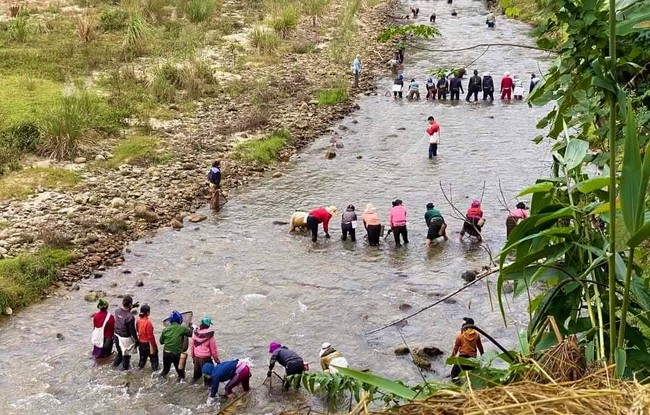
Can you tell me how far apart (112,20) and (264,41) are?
5.58 meters

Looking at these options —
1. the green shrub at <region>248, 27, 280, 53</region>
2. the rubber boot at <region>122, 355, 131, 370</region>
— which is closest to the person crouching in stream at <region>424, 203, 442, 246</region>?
the rubber boot at <region>122, 355, 131, 370</region>

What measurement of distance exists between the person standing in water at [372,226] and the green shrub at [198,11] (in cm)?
1649

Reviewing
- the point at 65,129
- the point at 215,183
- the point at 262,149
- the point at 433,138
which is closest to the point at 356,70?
the point at 433,138

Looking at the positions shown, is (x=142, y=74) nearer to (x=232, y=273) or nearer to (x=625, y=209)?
(x=232, y=273)

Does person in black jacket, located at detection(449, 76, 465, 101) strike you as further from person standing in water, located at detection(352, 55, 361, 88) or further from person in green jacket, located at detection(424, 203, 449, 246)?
person in green jacket, located at detection(424, 203, 449, 246)

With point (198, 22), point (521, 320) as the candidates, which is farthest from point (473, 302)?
point (198, 22)

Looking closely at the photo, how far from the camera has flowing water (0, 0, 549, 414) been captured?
410 inches

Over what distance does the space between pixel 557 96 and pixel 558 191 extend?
2.24ft

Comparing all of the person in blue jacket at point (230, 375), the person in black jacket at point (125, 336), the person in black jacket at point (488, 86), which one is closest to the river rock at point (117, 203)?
the person in black jacket at point (125, 336)

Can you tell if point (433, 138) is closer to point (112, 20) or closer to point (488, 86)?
point (488, 86)

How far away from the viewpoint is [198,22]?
28297 millimetres

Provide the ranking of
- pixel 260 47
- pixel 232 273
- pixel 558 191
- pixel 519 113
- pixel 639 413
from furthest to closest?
pixel 260 47
pixel 519 113
pixel 232 273
pixel 558 191
pixel 639 413

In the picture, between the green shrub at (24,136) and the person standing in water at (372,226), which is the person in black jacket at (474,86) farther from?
the green shrub at (24,136)

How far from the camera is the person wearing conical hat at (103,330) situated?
35.5 ft
